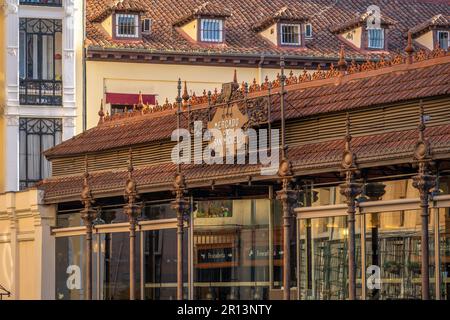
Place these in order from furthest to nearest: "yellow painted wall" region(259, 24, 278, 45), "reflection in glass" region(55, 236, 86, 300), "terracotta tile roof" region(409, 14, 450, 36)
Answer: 1. "terracotta tile roof" region(409, 14, 450, 36)
2. "yellow painted wall" region(259, 24, 278, 45)
3. "reflection in glass" region(55, 236, 86, 300)

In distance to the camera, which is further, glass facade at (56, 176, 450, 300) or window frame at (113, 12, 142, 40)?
window frame at (113, 12, 142, 40)

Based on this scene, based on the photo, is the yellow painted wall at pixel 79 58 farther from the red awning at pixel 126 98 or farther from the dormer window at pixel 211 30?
the dormer window at pixel 211 30

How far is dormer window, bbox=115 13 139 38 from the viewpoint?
64125 millimetres

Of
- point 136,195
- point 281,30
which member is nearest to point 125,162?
point 136,195

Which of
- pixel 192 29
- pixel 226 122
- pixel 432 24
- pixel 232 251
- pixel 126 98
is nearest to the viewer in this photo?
pixel 226 122

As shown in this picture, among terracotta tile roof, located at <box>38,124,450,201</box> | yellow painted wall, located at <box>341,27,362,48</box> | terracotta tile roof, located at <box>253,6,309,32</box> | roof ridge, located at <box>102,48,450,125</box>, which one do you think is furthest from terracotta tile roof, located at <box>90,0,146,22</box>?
roof ridge, located at <box>102,48,450,125</box>

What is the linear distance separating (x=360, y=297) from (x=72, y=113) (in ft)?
96.8

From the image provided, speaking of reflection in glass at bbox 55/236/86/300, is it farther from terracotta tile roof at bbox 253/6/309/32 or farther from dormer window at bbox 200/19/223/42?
terracotta tile roof at bbox 253/6/309/32

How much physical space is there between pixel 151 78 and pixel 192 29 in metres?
2.70

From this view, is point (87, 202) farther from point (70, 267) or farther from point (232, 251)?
point (232, 251)

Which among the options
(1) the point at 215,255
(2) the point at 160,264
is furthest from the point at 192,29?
(1) the point at 215,255

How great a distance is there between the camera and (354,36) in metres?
67.3

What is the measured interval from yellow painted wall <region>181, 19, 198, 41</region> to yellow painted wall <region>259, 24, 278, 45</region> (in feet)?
9.74
